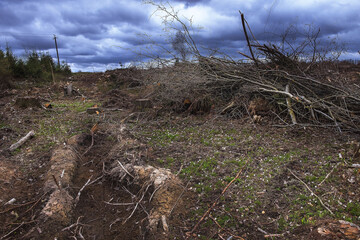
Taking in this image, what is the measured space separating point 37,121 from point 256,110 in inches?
225

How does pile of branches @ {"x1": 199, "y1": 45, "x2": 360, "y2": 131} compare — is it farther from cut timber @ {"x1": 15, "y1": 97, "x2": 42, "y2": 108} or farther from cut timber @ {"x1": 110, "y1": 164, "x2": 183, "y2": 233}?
cut timber @ {"x1": 15, "y1": 97, "x2": 42, "y2": 108}

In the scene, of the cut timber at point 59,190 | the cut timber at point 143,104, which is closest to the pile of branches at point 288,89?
the cut timber at point 143,104

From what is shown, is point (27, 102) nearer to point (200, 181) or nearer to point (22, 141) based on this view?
point (22, 141)

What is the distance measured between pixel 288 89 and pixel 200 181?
3.39m

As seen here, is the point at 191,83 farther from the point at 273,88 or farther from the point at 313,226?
the point at 313,226

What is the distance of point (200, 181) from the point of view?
3738mm

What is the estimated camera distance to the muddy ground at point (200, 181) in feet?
9.61

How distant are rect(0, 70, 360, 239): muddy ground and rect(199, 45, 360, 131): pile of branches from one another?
1.47 ft

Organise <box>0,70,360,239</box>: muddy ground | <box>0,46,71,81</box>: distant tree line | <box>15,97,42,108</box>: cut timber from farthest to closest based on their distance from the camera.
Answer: <box>0,46,71,81</box>: distant tree line → <box>15,97,42,108</box>: cut timber → <box>0,70,360,239</box>: muddy ground

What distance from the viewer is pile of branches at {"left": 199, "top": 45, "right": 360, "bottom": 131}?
5.32 metres

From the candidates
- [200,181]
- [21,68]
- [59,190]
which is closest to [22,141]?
[59,190]

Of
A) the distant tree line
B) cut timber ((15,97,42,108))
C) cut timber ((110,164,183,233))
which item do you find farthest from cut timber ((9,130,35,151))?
the distant tree line

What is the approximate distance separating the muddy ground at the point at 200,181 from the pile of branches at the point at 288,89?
45cm

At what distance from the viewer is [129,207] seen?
3.39 metres
